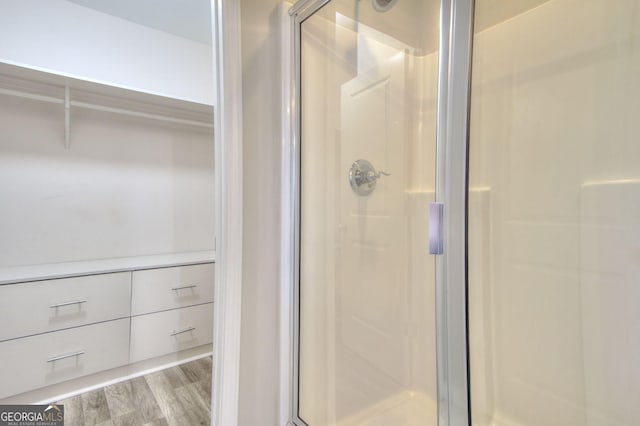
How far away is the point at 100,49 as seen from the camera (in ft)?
6.14

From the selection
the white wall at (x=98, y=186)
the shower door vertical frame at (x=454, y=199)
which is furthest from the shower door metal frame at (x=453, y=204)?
the white wall at (x=98, y=186)

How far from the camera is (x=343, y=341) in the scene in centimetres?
135

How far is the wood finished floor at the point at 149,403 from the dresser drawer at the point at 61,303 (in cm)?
42

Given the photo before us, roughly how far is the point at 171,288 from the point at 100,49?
5.53 feet

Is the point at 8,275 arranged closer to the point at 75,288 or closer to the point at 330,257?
the point at 75,288

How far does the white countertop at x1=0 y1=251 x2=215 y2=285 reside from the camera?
1.46m

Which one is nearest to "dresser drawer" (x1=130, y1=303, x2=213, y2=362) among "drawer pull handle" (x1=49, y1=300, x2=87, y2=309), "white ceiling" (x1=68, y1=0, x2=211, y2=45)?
"drawer pull handle" (x1=49, y1=300, x2=87, y2=309)

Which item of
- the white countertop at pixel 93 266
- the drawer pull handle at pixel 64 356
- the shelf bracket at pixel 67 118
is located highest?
the shelf bracket at pixel 67 118

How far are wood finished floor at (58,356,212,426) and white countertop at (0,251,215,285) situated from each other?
696mm

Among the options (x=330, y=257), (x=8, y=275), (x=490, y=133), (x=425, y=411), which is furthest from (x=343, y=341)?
(x=8, y=275)

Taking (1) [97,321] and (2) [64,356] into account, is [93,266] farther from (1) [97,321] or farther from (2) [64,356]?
(2) [64,356]

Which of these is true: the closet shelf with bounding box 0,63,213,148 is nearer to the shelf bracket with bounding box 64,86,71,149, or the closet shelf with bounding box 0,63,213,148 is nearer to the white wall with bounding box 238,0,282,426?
the shelf bracket with bounding box 64,86,71,149

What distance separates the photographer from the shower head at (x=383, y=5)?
1329 millimetres

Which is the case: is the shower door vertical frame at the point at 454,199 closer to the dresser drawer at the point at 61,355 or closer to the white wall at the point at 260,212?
the white wall at the point at 260,212
